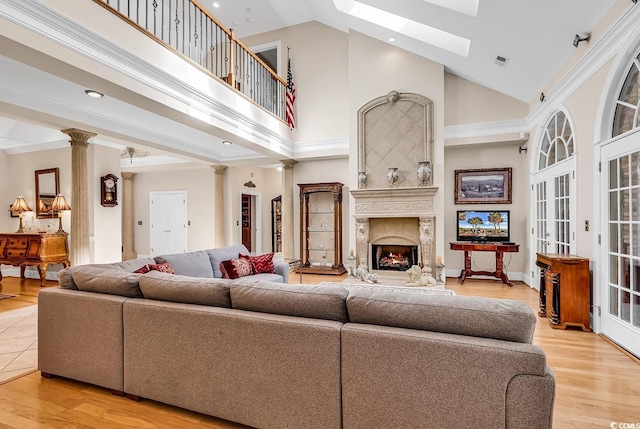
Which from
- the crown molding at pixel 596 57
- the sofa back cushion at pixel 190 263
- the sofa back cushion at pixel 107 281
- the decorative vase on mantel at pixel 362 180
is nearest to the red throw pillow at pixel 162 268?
the sofa back cushion at pixel 190 263

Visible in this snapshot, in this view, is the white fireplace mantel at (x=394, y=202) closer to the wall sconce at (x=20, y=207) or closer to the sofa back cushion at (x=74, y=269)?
the sofa back cushion at (x=74, y=269)

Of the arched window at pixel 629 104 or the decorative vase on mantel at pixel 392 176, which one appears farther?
the decorative vase on mantel at pixel 392 176

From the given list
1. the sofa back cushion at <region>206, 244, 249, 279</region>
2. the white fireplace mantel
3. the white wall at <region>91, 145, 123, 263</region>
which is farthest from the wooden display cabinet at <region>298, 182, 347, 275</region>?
the white wall at <region>91, 145, 123, 263</region>

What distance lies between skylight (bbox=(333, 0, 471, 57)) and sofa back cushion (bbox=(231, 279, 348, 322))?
5.04 meters

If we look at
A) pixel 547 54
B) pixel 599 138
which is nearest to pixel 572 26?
pixel 547 54

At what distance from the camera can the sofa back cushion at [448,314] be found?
1464 mm

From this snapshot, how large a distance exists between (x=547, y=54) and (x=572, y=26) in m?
0.67

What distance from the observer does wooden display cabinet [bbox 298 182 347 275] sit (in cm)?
705

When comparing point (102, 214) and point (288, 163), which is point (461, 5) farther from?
point (102, 214)

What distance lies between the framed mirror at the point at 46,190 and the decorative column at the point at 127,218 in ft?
9.30

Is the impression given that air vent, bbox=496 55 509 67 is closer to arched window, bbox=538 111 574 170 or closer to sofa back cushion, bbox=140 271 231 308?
arched window, bbox=538 111 574 170

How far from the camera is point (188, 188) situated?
9.16m

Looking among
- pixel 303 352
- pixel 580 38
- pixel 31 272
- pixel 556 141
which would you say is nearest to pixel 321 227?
pixel 556 141

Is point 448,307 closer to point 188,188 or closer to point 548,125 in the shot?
point 548,125
